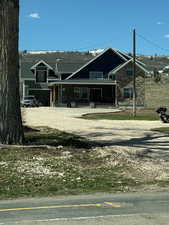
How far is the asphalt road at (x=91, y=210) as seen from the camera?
6.57m

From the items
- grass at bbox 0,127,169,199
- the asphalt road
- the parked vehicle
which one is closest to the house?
the parked vehicle

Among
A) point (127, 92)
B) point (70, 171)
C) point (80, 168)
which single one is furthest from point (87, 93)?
point (70, 171)

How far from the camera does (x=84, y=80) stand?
59375 millimetres

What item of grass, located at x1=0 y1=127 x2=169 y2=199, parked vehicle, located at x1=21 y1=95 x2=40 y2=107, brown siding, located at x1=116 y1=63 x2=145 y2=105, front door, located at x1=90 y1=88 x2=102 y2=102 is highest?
brown siding, located at x1=116 y1=63 x2=145 y2=105

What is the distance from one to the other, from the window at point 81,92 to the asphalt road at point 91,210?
167 ft

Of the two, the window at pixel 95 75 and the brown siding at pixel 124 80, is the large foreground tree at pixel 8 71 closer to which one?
the brown siding at pixel 124 80

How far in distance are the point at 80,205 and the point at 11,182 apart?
8.89 ft

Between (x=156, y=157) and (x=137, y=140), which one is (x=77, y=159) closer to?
(x=156, y=157)

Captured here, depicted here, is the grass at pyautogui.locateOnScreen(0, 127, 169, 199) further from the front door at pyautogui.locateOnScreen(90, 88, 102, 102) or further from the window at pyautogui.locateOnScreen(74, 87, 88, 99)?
the front door at pyautogui.locateOnScreen(90, 88, 102, 102)

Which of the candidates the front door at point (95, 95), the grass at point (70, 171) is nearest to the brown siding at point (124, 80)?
the front door at point (95, 95)

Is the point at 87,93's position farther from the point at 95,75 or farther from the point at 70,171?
the point at 70,171

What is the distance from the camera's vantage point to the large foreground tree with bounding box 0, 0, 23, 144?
44.6 ft

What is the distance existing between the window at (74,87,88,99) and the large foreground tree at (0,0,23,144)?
4563cm

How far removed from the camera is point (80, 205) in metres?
7.75
